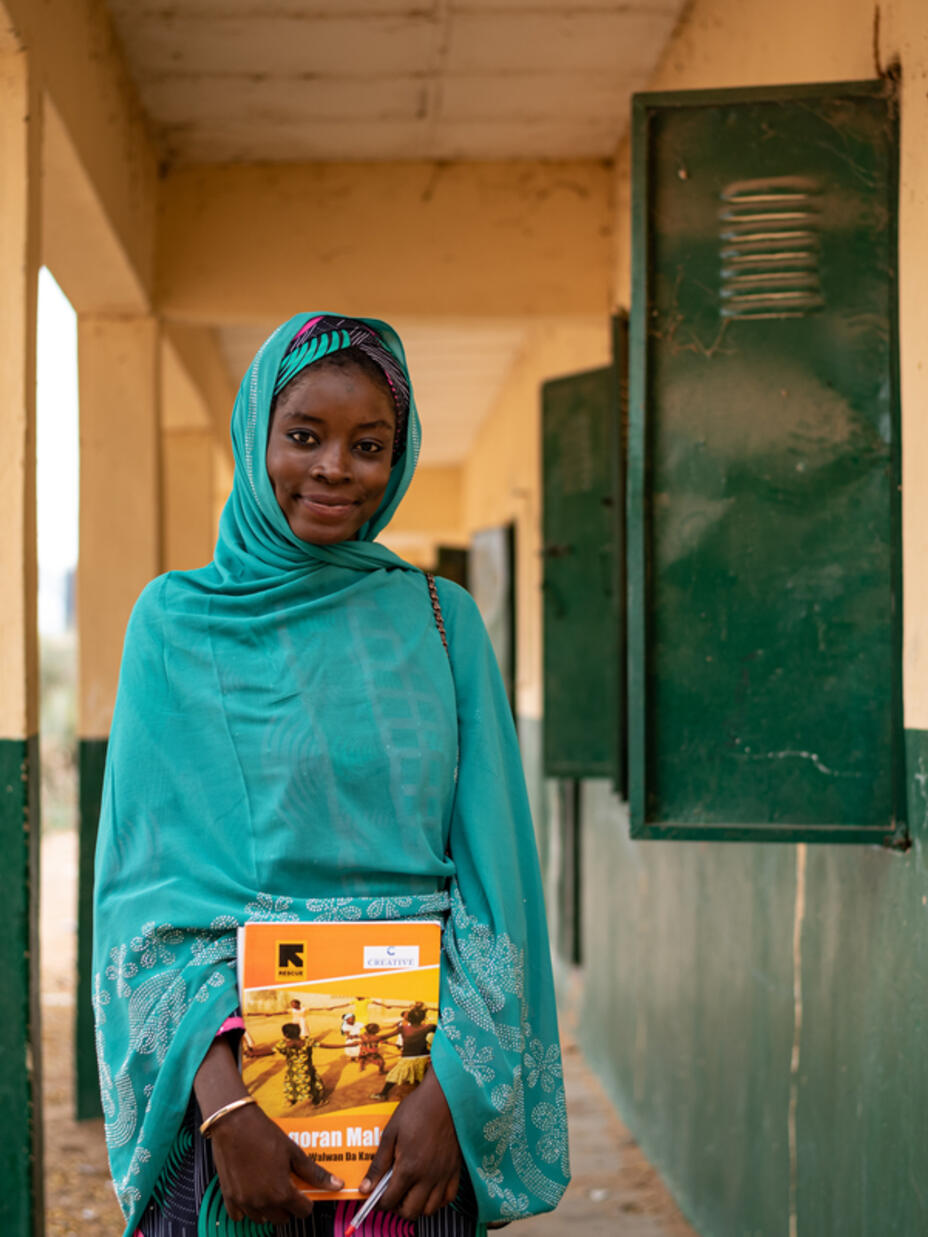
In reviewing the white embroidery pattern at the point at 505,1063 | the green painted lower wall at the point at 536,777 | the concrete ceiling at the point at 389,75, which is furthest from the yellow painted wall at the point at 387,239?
the white embroidery pattern at the point at 505,1063

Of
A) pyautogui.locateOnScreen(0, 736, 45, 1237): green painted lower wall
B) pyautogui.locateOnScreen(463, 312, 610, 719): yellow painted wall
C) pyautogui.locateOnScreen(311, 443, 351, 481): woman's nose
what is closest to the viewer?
pyautogui.locateOnScreen(311, 443, 351, 481): woman's nose

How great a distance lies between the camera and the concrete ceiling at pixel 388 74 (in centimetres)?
379

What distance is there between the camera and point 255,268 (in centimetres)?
487

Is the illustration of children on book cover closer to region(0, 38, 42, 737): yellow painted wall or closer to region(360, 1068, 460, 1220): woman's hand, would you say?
region(360, 1068, 460, 1220): woman's hand

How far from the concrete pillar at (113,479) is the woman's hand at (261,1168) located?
3.75m

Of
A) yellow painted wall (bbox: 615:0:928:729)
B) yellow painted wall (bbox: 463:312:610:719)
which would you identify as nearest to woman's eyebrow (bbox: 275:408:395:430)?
yellow painted wall (bbox: 615:0:928:729)

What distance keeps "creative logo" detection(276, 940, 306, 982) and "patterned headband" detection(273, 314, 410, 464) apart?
636 mm

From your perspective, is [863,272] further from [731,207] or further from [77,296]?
[77,296]

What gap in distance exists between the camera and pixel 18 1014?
8.92 feet

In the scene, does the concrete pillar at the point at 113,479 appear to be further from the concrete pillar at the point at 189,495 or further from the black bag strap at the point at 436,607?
the black bag strap at the point at 436,607

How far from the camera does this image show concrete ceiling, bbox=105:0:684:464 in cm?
379

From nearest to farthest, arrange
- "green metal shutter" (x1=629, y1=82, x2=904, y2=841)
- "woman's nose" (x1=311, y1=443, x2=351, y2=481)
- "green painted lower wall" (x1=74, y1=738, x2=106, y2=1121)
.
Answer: "woman's nose" (x1=311, y1=443, x2=351, y2=481) < "green metal shutter" (x1=629, y1=82, x2=904, y2=841) < "green painted lower wall" (x1=74, y1=738, x2=106, y2=1121)

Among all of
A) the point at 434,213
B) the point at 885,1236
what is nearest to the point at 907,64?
the point at 885,1236

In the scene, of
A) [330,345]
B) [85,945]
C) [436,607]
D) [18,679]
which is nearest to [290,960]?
A: [436,607]
